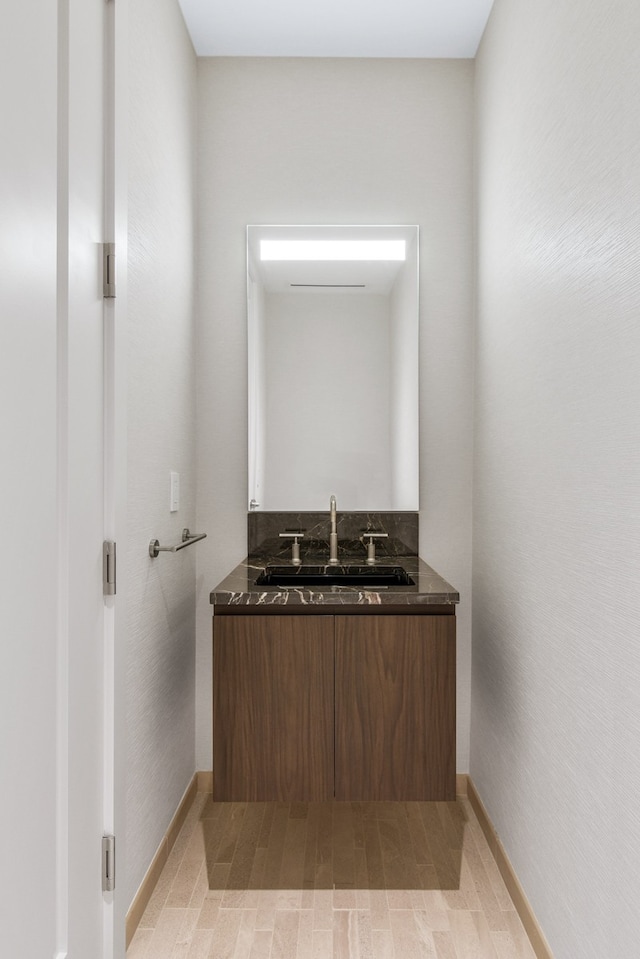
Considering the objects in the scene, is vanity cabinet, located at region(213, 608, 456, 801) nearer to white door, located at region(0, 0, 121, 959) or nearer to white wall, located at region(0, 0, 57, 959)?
white door, located at region(0, 0, 121, 959)

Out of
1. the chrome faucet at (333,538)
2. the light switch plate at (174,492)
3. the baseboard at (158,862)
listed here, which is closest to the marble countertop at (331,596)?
the light switch plate at (174,492)

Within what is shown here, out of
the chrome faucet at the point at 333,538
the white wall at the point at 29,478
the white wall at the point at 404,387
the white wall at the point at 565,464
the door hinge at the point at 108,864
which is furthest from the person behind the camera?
the white wall at the point at 404,387

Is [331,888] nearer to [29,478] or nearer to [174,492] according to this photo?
[174,492]

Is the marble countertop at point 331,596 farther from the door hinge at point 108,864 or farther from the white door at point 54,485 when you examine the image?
the door hinge at point 108,864

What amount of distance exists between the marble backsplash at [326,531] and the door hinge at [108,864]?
133 cm

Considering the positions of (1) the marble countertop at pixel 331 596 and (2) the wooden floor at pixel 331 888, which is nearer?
(2) the wooden floor at pixel 331 888

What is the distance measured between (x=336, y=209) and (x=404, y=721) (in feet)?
6.26

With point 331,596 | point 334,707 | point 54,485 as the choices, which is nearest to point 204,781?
point 334,707

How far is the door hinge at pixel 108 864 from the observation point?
1.53m

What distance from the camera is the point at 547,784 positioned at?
1749 millimetres

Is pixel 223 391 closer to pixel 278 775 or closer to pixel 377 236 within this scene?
pixel 377 236

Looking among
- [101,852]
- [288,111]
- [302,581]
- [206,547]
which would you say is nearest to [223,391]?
[206,547]

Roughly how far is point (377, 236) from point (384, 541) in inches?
47.2

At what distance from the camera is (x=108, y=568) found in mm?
1542
